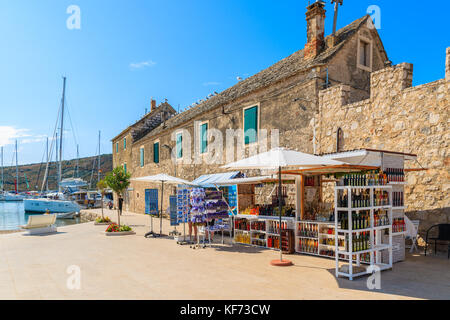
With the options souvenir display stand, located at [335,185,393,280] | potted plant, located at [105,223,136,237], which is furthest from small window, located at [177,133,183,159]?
souvenir display stand, located at [335,185,393,280]

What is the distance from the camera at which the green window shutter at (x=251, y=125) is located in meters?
13.9

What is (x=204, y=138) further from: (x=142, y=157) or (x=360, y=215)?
(x=360, y=215)

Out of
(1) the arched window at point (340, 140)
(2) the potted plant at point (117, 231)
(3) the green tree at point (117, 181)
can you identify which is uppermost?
(1) the arched window at point (340, 140)

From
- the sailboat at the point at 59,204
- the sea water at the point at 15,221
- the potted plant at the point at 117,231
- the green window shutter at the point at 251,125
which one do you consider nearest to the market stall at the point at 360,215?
the green window shutter at the point at 251,125

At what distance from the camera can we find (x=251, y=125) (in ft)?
46.6

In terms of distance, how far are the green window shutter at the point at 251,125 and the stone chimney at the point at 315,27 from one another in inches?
118

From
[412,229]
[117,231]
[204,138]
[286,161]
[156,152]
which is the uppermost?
[204,138]


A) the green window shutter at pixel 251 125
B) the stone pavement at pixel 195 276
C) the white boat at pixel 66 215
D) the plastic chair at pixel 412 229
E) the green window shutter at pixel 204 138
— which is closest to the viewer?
the stone pavement at pixel 195 276

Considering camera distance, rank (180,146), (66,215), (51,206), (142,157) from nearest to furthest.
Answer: (180,146), (142,157), (66,215), (51,206)

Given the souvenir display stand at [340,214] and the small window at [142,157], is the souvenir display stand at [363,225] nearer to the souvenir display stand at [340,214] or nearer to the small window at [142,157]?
the souvenir display stand at [340,214]

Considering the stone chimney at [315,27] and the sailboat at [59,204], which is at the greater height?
the stone chimney at [315,27]

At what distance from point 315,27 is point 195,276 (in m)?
10.5

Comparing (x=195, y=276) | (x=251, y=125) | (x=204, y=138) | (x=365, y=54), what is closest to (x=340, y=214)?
(x=195, y=276)
